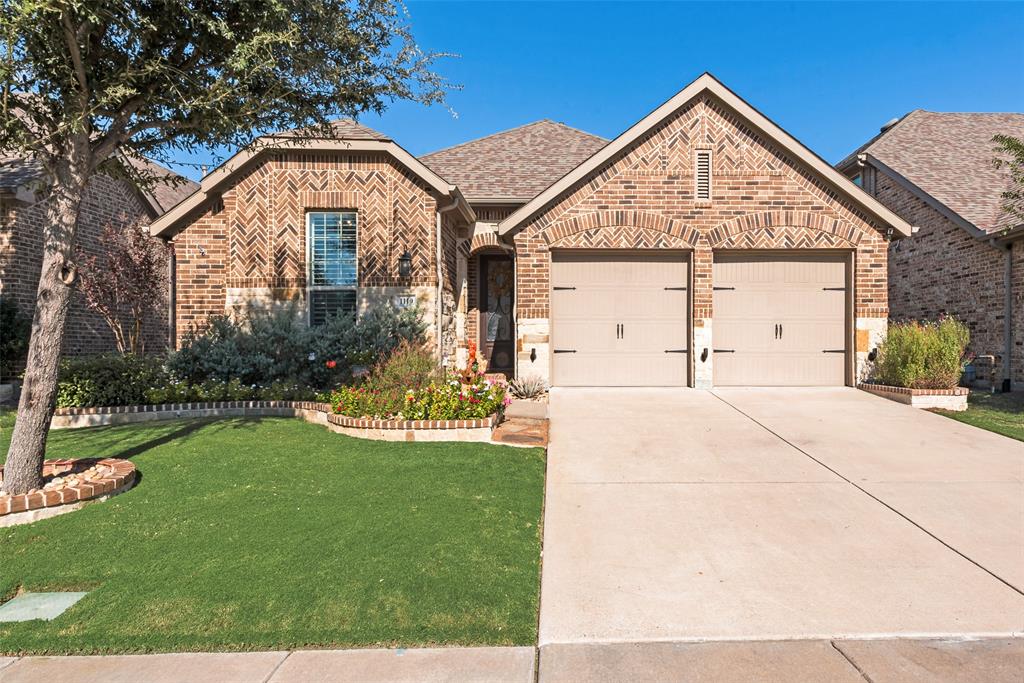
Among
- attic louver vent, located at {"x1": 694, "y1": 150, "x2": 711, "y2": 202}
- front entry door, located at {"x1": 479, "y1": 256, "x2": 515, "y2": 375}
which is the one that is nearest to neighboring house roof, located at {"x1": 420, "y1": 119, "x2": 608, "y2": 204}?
front entry door, located at {"x1": 479, "y1": 256, "x2": 515, "y2": 375}

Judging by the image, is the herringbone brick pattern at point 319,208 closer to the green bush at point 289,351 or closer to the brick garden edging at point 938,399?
the green bush at point 289,351

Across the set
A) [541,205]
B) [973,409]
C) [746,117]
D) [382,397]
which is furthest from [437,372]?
[973,409]

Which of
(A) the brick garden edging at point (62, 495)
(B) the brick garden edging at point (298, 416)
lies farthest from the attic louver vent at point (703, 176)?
(A) the brick garden edging at point (62, 495)

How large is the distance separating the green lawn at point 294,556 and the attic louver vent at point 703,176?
7476 millimetres

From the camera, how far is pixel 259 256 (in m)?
11.5

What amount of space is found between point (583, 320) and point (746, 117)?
5.16 meters

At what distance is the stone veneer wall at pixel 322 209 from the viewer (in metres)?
11.4

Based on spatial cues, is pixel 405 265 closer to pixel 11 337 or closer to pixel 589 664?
pixel 11 337

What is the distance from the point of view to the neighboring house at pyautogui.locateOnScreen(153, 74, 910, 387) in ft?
37.1

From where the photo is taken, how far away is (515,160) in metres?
16.0

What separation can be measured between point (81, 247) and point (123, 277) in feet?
5.94

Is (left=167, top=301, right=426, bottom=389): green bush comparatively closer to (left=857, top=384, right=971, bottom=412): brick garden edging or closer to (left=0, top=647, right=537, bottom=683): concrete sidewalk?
(left=0, top=647, right=537, bottom=683): concrete sidewalk

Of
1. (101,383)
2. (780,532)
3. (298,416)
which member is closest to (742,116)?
(780,532)

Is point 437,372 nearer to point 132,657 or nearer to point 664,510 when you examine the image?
point 664,510
